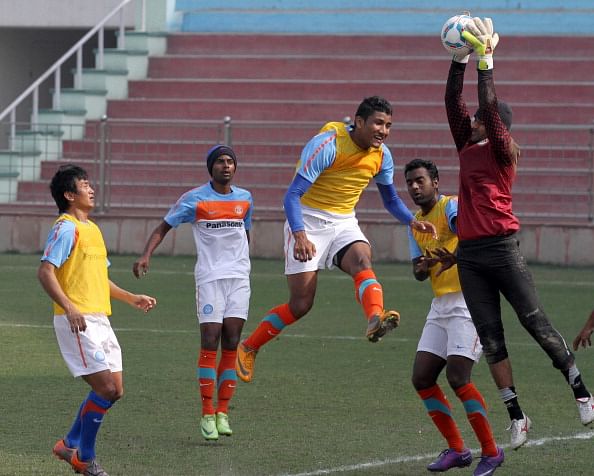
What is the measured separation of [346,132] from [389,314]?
148 cm

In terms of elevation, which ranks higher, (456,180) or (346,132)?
(346,132)

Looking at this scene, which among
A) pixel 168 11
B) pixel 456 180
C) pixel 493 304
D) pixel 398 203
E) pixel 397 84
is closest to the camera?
pixel 493 304

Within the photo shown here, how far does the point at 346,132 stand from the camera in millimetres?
9016

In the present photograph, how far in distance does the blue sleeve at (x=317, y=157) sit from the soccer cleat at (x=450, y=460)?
2196 millimetres

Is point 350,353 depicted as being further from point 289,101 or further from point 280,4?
point 280,4

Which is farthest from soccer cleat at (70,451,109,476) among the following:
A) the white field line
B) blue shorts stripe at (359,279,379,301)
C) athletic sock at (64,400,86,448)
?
blue shorts stripe at (359,279,379,301)

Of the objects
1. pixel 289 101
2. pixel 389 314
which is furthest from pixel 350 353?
pixel 289 101

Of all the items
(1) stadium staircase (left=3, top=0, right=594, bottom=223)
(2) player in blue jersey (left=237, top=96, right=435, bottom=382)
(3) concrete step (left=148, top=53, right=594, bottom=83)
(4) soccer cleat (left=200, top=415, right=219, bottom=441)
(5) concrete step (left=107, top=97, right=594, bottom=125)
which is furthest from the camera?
(3) concrete step (left=148, top=53, right=594, bottom=83)

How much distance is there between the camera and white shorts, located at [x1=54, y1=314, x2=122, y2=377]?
6.89m

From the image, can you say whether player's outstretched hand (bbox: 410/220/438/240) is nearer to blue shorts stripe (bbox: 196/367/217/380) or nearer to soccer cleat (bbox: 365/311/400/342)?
soccer cleat (bbox: 365/311/400/342)

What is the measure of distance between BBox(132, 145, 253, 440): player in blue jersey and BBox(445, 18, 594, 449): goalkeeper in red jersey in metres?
1.75

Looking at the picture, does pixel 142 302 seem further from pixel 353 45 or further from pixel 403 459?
pixel 353 45

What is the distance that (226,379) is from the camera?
8.39m

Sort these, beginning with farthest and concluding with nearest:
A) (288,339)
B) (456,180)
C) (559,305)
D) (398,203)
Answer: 1. (456,180)
2. (559,305)
3. (288,339)
4. (398,203)
